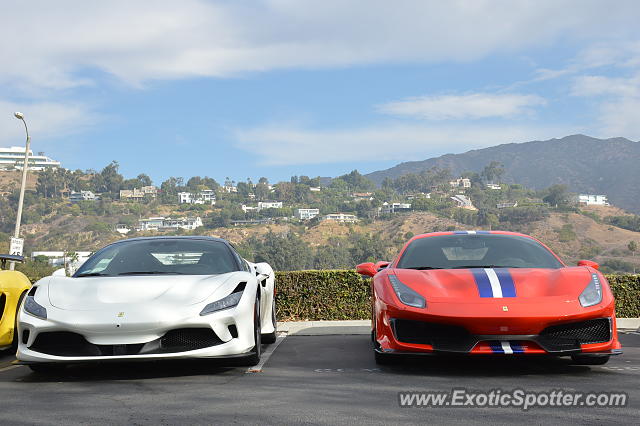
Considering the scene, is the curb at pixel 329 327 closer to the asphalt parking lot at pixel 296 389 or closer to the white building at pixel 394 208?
the asphalt parking lot at pixel 296 389

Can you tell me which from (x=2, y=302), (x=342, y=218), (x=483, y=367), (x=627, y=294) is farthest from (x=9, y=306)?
(x=342, y=218)

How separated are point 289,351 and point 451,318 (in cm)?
291

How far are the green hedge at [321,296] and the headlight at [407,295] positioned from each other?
7.84 meters

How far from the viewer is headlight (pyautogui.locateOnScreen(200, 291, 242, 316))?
5887mm

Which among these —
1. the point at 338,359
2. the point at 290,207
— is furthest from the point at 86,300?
the point at 290,207

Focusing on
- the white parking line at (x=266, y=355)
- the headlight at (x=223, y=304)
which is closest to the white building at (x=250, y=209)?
the white parking line at (x=266, y=355)

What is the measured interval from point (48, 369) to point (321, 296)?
8194mm

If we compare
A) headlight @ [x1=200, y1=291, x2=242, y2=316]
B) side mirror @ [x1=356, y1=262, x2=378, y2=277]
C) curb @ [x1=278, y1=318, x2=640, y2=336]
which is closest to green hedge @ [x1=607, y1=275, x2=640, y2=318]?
curb @ [x1=278, y1=318, x2=640, y2=336]

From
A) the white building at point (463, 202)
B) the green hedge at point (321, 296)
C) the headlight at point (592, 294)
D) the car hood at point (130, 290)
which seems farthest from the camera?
the white building at point (463, 202)

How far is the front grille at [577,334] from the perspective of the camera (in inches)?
219

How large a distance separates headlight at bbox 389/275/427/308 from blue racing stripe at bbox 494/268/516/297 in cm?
64

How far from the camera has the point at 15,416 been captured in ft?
14.4

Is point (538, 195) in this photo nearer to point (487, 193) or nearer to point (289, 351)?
point (487, 193)

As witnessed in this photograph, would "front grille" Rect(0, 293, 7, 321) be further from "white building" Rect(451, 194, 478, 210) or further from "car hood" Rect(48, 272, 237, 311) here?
"white building" Rect(451, 194, 478, 210)
